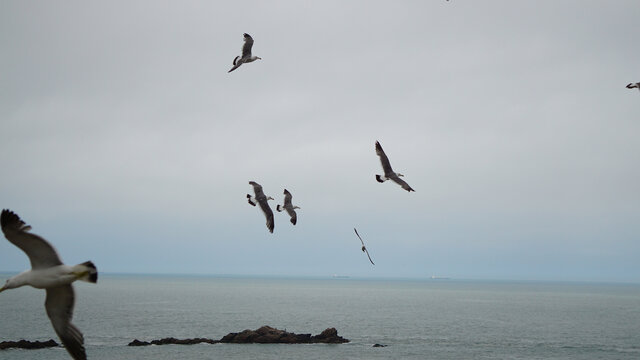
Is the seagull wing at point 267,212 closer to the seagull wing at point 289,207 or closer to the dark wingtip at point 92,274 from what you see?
the seagull wing at point 289,207

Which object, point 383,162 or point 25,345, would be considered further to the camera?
point 25,345

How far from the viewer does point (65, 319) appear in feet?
30.6

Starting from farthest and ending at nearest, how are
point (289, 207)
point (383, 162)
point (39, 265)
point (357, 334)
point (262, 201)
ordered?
point (357, 334)
point (383, 162)
point (289, 207)
point (262, 201)
point (39, 265)

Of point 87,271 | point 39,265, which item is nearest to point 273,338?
point 39,265

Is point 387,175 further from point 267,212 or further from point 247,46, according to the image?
point 247,46

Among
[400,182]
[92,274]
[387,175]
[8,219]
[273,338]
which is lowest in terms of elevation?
[273,338]

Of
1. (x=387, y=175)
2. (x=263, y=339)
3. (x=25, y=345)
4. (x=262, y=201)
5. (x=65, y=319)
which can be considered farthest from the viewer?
(x=263, y=339)

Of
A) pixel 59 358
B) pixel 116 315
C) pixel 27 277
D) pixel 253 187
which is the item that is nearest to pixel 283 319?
pixel 116 315

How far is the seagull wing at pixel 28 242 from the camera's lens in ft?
26.8

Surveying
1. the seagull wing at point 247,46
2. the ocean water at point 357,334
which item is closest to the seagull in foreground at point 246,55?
the seagull wing at point 247,46

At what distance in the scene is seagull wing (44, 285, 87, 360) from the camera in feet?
30.2

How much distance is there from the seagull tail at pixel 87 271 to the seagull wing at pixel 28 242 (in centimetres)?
47

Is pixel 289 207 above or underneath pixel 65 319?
above

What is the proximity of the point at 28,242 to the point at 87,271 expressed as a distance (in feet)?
3.52
